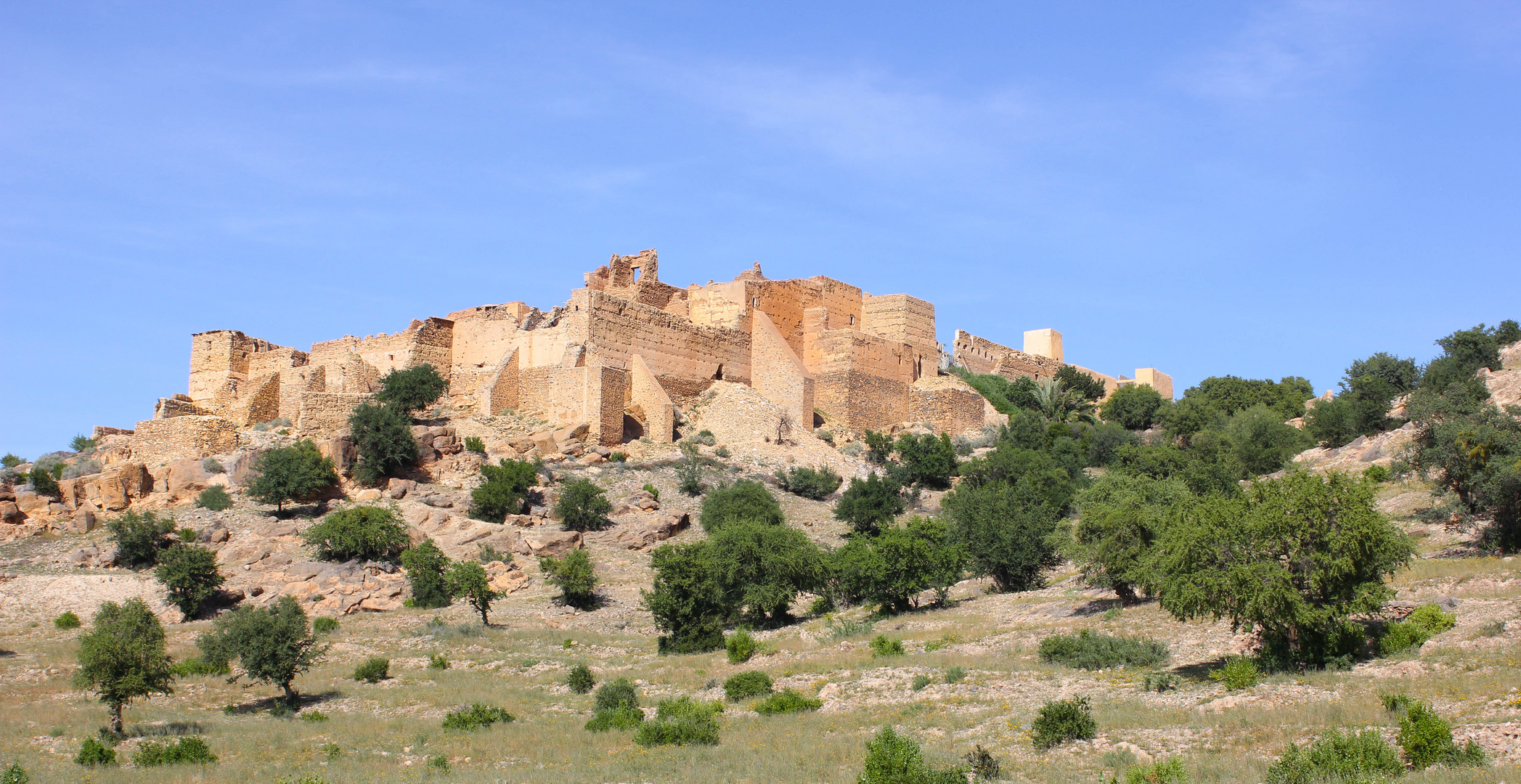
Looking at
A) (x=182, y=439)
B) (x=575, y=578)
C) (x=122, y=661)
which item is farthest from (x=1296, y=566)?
(x=182, y=439)

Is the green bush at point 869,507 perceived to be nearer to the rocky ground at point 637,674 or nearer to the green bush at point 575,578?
the rocky ground at point 637,674

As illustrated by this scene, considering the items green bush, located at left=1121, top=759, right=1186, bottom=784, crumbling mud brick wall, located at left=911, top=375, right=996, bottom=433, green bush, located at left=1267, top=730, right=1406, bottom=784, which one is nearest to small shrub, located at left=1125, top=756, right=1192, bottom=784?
green bush, located at left=1121, top=759, right=1186, bottom=784


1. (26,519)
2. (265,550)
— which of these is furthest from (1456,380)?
(26,519)

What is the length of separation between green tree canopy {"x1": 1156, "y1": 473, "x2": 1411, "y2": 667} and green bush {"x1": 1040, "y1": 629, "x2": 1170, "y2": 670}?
1.31 meters

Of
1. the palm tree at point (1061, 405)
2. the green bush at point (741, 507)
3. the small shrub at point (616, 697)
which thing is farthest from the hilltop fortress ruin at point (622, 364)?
the small shrub at point (616, 697)

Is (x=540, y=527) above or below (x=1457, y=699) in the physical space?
above

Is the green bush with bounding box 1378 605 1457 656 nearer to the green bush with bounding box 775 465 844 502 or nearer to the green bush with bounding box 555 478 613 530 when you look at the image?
the green bush with bounding box 555 478 613 530

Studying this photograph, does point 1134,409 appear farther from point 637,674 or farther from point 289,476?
point 637,674

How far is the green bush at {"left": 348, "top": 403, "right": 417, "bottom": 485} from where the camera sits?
3609 centimetres

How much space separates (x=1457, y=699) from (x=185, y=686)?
65.8 feet

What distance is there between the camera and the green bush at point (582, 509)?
34188 millimetres

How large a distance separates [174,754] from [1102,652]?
44.0 feet

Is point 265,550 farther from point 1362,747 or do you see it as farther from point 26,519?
point 1362,747

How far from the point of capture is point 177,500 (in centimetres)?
3581
